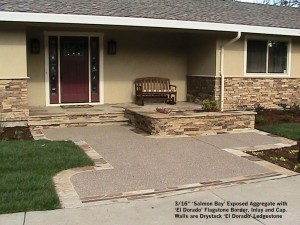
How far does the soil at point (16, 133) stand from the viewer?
26.1 ft

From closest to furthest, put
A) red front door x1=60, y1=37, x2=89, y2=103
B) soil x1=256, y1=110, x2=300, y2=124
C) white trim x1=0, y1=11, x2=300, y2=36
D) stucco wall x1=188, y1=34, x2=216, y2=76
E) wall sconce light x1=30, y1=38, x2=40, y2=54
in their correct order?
white trim x1=0, y1=11, x2=300, y2=36, soil x1=256, y1=110, x2=300, y2=124, wall sconce light x1=30, y1=38, x2=40, y2=54, red front door x1=60, y1=37, x2=89, y2=103, stucco wall x1=188, y1=34, x2=216, y2=76

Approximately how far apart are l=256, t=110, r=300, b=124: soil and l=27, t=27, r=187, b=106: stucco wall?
2984 mm

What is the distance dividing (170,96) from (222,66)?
74.7 inches

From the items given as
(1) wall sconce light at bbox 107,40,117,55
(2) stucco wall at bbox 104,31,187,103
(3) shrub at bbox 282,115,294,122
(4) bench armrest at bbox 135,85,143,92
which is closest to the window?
(3) shrub at bbox 282,115,294,122

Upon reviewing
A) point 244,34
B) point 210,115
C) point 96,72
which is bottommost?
point 210,115

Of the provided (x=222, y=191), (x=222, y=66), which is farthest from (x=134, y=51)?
(x=222, y=191)

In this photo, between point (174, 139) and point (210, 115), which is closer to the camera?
point (174, 139)

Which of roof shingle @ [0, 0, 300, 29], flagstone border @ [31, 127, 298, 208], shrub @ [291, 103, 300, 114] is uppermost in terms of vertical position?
roof shingle @ [0, 0, 300, 29]

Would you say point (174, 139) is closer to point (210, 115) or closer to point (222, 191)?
point (210, 115)

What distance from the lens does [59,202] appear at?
429 cm

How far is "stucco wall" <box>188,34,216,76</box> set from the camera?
11.5 m

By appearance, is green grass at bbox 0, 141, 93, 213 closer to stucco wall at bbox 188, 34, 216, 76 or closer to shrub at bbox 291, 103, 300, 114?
stucco wall at bbox 188, 34, 216, 76

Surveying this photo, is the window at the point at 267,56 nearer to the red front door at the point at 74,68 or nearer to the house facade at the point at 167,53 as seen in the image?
the house facade at the point at 167,53

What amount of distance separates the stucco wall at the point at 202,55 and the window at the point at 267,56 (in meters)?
1.23
